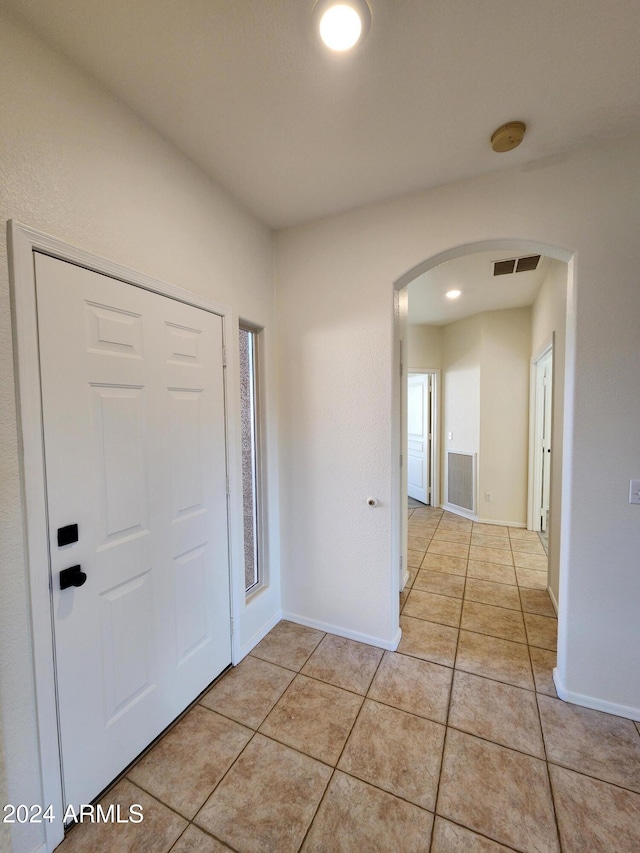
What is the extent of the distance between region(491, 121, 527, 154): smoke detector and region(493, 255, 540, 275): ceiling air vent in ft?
4.92

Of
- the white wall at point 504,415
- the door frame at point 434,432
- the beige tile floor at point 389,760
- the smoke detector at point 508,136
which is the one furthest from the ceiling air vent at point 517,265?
the beige tile floor at point 389,760

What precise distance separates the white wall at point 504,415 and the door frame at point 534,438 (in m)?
0.10

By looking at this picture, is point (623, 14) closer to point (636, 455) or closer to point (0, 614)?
point (636, 455)

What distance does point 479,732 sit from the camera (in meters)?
1.56

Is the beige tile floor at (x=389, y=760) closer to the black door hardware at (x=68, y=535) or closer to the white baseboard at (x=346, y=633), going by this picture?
the white baseboard at (x=346, y=633)

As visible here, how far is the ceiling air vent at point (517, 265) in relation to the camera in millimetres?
2855

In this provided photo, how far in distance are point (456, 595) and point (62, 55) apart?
12.1 ft

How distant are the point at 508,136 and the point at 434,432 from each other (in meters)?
4.06

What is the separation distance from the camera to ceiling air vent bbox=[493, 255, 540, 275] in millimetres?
2855

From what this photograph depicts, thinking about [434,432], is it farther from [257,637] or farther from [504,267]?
[257,637]

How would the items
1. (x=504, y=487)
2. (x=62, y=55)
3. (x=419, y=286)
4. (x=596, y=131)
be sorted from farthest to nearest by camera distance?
(x=504, y=487), (x=419, y=286), (x=596, y=131), (x=62, y=55)

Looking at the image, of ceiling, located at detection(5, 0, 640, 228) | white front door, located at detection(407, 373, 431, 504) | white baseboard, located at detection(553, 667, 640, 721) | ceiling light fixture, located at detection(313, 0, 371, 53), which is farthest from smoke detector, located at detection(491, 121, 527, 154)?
white front door, located at detection(407, 373, 431, 504)

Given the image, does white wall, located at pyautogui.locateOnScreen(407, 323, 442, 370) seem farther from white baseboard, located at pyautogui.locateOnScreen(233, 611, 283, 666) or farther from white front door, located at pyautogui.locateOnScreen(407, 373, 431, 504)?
white baseboard, located at pyautogui.locateOnScreen(233, 611, 283, 666)

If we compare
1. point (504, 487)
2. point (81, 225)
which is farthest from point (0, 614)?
point (504, 487)
